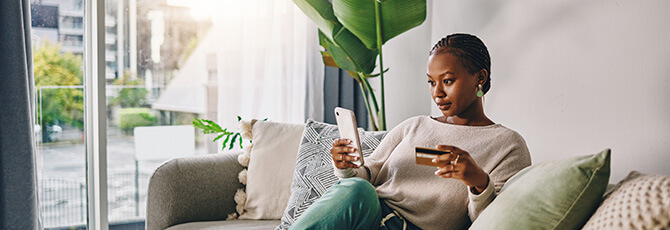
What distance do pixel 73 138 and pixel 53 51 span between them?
42 centimetres

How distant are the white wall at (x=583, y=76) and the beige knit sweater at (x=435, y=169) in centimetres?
22

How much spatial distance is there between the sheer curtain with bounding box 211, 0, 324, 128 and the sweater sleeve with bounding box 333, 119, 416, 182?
1.30 m

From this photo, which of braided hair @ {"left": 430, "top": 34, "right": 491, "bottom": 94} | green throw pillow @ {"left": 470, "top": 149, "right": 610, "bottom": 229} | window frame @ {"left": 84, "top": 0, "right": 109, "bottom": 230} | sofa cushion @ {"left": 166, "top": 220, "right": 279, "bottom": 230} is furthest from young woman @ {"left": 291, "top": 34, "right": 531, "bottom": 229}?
window frame @ {"left": 84, "top": 0, "right": 109, "bottom": 230}

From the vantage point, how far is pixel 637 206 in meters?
0.88

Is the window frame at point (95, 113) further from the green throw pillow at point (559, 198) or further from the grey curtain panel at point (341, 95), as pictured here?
the green throw pillow at point (559, 198)

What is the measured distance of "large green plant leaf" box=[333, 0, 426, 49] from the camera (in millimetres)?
1970

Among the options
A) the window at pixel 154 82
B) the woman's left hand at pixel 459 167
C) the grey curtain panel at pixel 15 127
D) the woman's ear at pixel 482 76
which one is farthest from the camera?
the window at pixel 154 82

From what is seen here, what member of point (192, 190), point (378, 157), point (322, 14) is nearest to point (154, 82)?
point (192, 190)

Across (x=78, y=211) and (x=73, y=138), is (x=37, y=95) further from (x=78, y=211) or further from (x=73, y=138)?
(x=78, y=211)

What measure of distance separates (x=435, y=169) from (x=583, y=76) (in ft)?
1.55

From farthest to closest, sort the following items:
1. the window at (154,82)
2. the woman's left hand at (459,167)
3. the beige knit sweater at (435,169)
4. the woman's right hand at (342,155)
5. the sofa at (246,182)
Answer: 1. the window at (154,82)
2. the sofa at (246,182)
3. the woman's right hand at (342,155)
4. the beige knit sweater at (435,169)
5. the woman's left hand at (459,167)

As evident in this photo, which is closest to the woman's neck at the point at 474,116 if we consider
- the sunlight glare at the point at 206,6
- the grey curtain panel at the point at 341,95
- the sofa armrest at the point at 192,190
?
the sofa armrest at the point at 192,190

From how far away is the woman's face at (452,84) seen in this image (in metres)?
1.50

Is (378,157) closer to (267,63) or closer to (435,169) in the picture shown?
(435,169)
